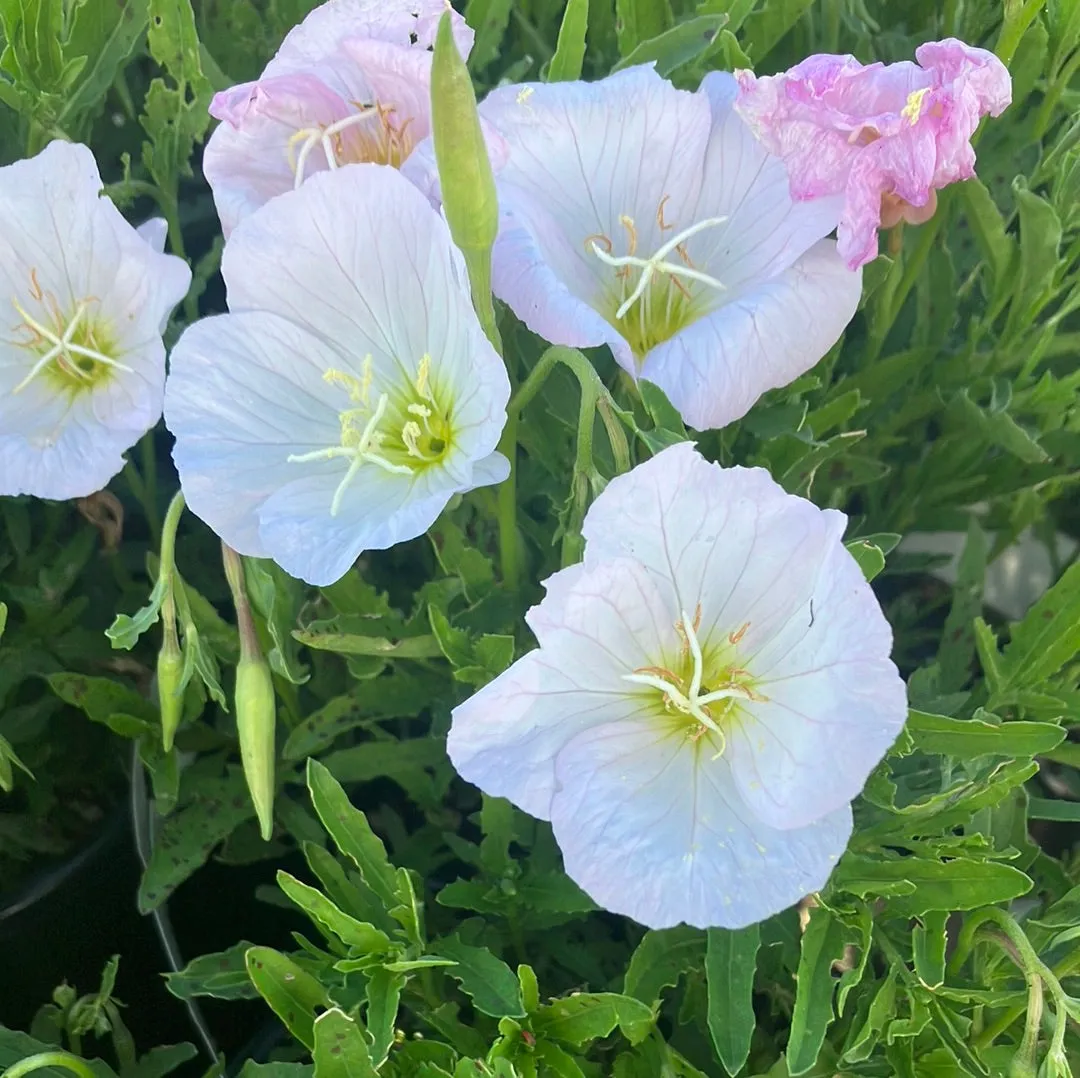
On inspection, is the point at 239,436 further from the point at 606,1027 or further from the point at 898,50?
the point at 898,50

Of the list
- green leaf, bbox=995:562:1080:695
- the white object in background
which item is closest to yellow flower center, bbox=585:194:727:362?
green leaf, bbox=995:562:1080:695

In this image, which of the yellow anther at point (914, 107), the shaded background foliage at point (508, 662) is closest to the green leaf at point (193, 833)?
the shaded background foliage at point (508, 662)

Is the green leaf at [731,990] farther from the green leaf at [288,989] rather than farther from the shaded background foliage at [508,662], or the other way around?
the green leaf at [288,989]

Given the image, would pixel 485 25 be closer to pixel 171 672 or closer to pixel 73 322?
pixel 73 322

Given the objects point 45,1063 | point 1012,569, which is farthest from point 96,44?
point 1012,569

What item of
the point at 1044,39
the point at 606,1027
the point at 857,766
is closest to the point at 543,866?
the point at 606,1027

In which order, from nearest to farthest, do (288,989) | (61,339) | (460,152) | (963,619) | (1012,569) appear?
(460,152)
(288,989)
(61,339)
(963,619)
(1012,569)
